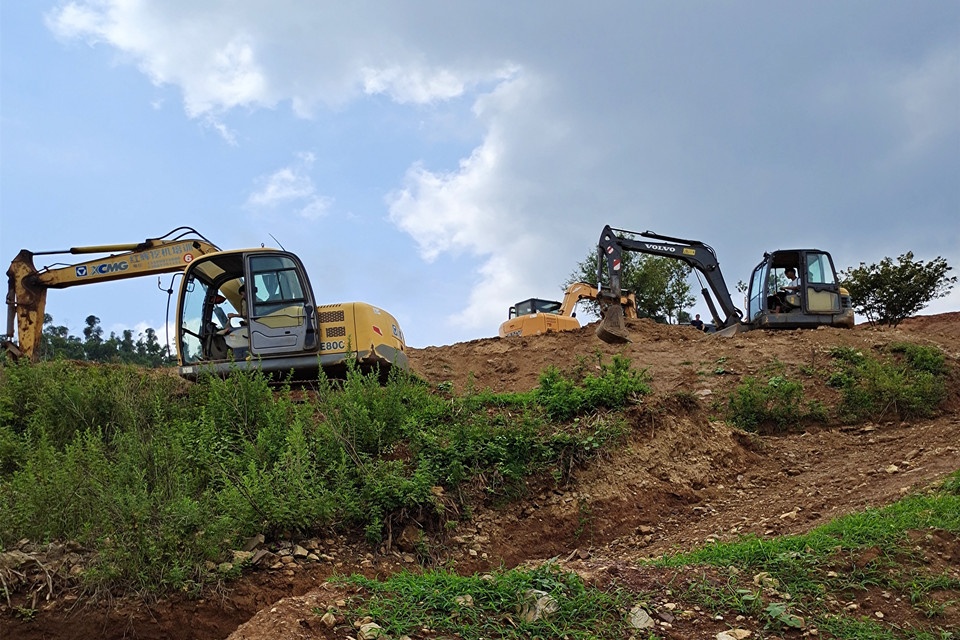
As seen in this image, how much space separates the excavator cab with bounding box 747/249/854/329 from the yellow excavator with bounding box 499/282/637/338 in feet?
12.3

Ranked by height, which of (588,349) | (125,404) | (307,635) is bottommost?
A: (307,635)

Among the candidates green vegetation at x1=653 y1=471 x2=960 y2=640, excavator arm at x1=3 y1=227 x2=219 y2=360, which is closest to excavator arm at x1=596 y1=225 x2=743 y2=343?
excavator arm at x1=3 y1=227 x2=219 y2=360

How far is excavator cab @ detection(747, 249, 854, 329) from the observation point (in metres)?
18.1

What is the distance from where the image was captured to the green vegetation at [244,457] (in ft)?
19.0

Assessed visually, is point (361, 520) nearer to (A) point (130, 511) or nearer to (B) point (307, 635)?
(A) point (130, 511)

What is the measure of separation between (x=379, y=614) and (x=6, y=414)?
24.7 feet

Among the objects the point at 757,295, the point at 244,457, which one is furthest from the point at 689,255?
the point at 244,457

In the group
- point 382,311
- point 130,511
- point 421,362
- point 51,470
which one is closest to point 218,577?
point 130,511

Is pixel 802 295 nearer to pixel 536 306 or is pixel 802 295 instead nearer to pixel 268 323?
pixel 536 306

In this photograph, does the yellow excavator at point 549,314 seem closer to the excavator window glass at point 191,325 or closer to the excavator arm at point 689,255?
the excavator arm at point 689,255

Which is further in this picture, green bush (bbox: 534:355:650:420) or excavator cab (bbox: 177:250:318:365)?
excavator cab (bbox: 177:250:318:365)

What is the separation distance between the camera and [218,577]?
222 inches

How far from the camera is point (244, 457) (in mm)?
7645

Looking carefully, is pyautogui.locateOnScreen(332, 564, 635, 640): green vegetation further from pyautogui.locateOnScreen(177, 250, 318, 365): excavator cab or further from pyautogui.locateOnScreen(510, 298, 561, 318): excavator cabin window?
pyautogui.locateOnScreen(510, 298, 561, 318): excavator cabin window
